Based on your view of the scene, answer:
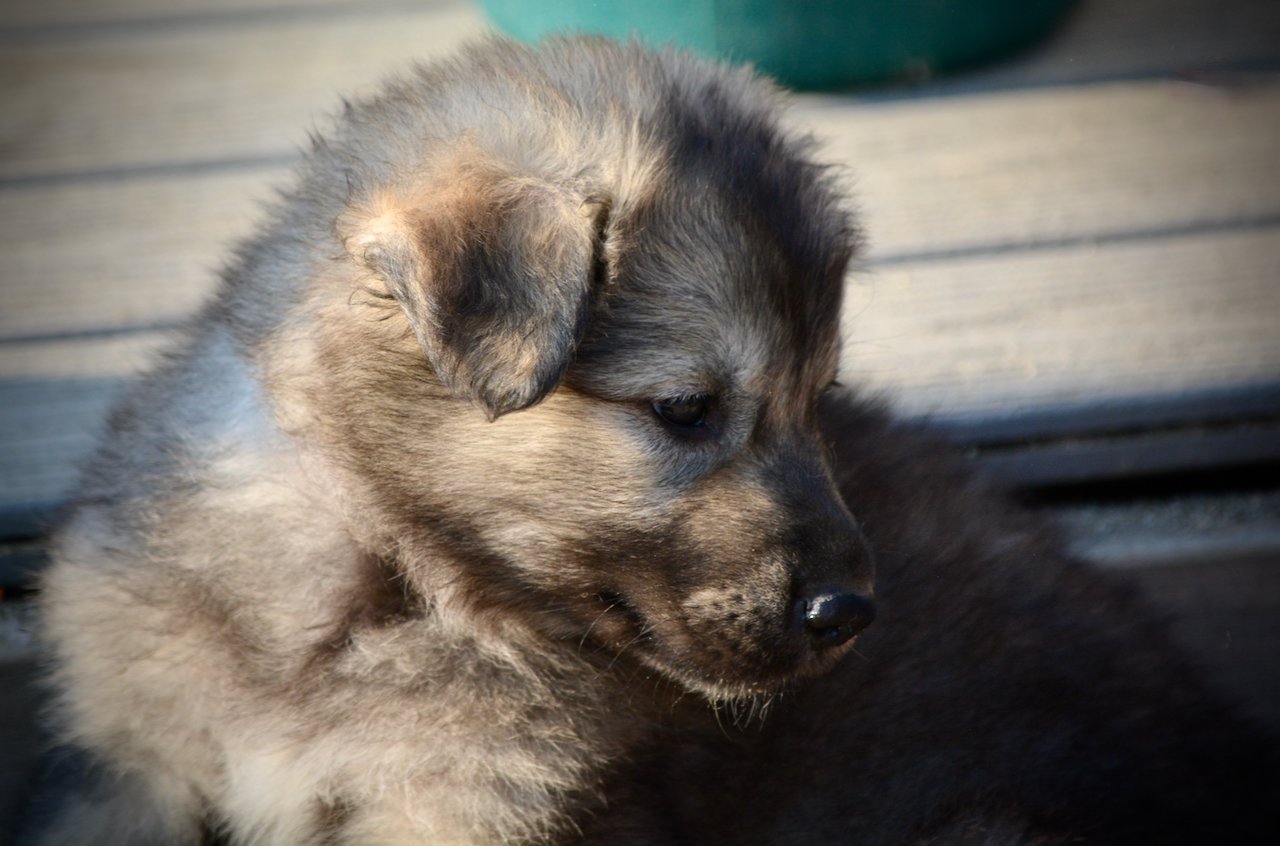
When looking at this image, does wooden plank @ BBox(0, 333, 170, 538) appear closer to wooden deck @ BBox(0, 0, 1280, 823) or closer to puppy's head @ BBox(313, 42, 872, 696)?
wooden deck @ BBox(0, 0, 1280, 823)

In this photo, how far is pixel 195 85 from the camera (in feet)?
12.4

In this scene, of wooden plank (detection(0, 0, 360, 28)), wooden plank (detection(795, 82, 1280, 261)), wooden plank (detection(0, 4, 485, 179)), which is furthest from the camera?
wooden plank (detection(0, 0, 360, 28))

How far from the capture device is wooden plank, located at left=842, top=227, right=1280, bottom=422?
267 centimetres

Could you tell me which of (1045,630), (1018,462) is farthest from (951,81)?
(1045,630)

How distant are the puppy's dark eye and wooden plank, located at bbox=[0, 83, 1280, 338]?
1328mm

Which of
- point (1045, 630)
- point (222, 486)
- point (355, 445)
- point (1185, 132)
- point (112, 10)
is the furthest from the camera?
point (112, 10)

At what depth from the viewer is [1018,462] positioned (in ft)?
8.68

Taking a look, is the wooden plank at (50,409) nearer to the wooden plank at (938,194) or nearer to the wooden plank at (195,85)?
the wooden plank at (938,194)

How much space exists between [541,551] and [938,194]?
1.89 m

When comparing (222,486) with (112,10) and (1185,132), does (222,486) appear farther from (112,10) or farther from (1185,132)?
(112,10)

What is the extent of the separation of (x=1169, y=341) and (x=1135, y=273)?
0.24m

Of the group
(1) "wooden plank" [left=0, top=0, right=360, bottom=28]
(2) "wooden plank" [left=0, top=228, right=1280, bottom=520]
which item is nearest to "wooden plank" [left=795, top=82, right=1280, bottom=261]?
(2) "wooden plank" [left=0, top=228, right=1280, bottom=520]

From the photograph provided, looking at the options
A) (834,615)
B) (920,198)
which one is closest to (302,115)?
(920,198)

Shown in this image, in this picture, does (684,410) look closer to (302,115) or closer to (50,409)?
(50,409)
